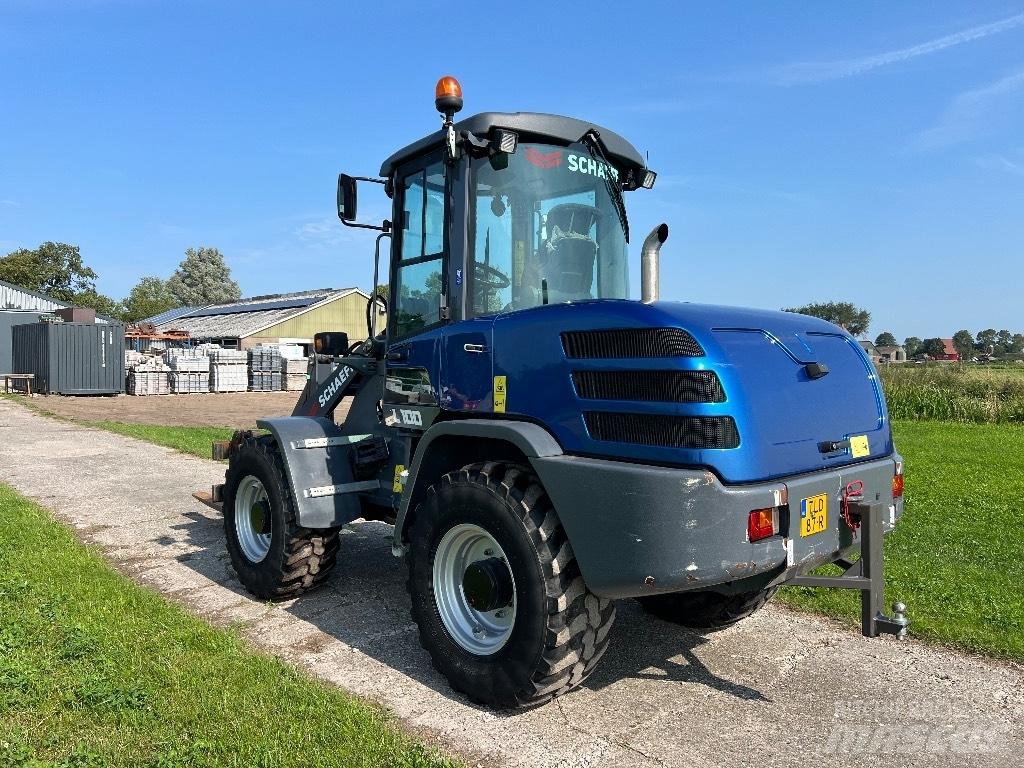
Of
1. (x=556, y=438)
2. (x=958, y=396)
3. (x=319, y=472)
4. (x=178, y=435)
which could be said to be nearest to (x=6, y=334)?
(x=178, y=435)

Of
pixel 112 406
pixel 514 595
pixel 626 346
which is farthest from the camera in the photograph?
pixel 112 406

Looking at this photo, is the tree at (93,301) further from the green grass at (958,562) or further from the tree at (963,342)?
the tree at (963,342)

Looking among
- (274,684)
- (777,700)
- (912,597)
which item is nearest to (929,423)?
(912,597)

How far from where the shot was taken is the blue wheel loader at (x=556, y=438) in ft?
10.5

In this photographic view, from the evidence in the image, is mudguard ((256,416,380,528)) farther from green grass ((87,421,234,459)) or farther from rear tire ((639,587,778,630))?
green grass ((87,421,234,459))

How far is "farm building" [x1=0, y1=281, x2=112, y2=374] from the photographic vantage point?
38719mm

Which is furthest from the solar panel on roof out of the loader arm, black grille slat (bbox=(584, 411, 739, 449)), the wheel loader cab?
black grille slat (bbox=(584, 411, 739, 449))

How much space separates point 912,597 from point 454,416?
3.42 metres

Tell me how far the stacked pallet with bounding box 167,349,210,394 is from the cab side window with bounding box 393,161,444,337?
2778 centimetres

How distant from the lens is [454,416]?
4.33 metres

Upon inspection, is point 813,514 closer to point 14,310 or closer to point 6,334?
point 6,334

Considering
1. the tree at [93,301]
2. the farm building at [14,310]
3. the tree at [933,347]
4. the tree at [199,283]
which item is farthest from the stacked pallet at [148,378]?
the tree at [933,347]

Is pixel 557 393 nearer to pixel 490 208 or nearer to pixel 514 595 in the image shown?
pixel 514 595

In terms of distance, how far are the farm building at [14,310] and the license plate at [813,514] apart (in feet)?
132
